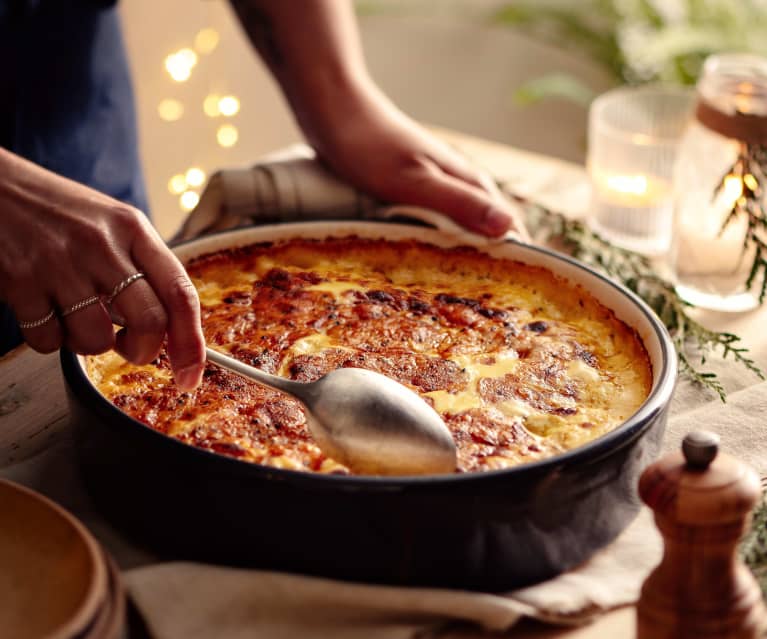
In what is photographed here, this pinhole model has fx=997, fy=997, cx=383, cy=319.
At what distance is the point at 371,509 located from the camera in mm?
1032

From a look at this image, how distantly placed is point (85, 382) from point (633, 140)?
4.14ft

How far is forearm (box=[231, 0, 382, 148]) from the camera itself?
6.45 ft

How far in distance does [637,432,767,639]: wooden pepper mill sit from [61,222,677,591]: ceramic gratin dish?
0.17 m

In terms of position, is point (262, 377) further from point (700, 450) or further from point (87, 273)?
point (700, 450)

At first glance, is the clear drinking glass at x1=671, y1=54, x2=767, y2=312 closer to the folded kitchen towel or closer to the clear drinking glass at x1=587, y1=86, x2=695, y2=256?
Answer: the clear drinking glass at x1=587, y1=86, x2=695, y2=256

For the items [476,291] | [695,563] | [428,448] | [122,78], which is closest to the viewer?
[695,563]

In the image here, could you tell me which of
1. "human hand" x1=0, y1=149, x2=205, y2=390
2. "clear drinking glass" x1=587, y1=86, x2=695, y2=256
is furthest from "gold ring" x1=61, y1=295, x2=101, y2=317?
"clear drinking glass" x1=587, y1=86, x2=695, y2=256

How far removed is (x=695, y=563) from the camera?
36.2 inches

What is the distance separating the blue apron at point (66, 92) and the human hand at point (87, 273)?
0.64 meters

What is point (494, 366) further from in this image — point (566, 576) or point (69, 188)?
point (69, 188)

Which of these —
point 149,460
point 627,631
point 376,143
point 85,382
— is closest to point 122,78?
point 376,143

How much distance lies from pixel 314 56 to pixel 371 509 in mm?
1214

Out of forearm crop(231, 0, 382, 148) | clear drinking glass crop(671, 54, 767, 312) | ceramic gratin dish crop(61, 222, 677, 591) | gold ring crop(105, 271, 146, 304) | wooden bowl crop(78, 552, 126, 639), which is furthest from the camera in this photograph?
forearm crop(231, 0, 382, 148)

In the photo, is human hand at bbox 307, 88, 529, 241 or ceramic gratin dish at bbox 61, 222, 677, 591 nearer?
ceramic gratin dish at bbox 61, 222, 677, 591
